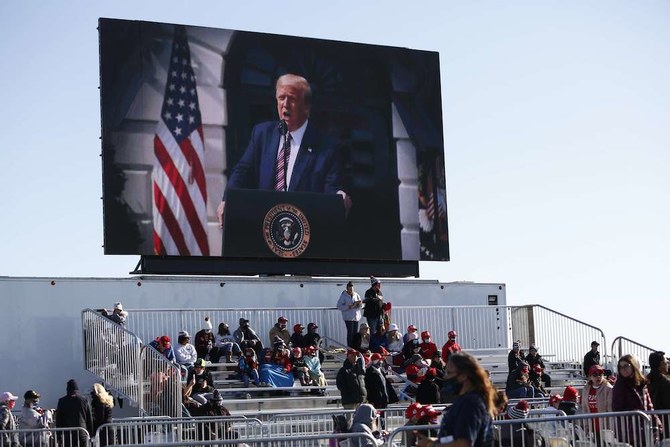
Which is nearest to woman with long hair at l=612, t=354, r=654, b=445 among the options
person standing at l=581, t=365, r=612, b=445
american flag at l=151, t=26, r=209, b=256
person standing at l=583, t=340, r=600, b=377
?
person standing at l=581, t=365, r=612, b=445

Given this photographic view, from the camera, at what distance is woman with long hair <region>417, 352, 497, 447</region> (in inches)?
317

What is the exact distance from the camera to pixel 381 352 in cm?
2369

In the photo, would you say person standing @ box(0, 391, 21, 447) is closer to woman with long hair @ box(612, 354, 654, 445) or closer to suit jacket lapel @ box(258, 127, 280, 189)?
woman with long hair @ box(612, 354, 654, 445)

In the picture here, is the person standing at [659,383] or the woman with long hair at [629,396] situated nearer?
the woman with long hair at [629,396]

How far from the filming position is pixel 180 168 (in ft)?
80.9

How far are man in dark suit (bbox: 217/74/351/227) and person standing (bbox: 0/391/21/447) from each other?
856cm

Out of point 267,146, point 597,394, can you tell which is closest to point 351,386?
point 597,394

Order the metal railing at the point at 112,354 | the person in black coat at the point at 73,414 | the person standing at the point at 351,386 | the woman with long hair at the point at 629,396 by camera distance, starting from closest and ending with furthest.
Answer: the woman with long hair at the point at 629,396 < the person in black coat at the point at 73,414 < the person standing at the point at 351,386 < the metal railing at the point at 112,354

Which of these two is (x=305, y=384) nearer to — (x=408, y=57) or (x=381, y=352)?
(x=381, y=352)

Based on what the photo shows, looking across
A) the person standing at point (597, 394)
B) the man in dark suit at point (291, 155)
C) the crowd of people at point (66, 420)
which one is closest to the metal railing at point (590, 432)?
the person standing at point (597, 394)

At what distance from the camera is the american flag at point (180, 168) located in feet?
79.9

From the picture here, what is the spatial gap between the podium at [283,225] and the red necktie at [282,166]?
0.14 metres

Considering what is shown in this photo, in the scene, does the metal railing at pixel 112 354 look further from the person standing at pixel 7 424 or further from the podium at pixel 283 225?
the person standing at pixel 7 424

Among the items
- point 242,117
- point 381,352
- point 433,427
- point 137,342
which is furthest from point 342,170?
point 433,427
